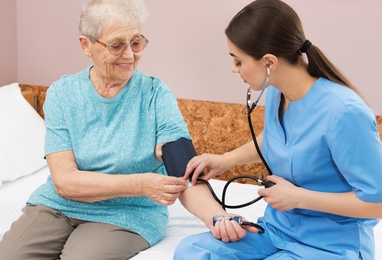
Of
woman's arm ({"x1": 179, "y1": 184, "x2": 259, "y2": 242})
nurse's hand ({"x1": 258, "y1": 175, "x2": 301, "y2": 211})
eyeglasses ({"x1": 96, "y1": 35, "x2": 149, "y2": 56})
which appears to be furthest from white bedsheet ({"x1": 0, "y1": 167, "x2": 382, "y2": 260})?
eyeglasses ({"x1": 96, "y1": 35, "x2": 149, "y2": 56})

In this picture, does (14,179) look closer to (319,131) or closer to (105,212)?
(105,212)

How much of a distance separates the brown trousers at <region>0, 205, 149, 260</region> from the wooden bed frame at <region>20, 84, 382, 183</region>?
3.88 feet

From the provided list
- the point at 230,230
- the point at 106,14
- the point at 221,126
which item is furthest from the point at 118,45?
the point at 221,126

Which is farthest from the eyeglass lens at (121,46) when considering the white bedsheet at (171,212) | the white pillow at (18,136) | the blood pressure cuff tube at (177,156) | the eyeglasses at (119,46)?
the white pillow at (18,136)

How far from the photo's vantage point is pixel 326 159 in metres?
1.62

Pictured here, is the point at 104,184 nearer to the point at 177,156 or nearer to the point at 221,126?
the point at 177,156

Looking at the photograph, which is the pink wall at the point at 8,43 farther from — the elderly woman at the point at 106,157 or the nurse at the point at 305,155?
the nurse at the point at 305,155

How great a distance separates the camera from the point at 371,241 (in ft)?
5.64

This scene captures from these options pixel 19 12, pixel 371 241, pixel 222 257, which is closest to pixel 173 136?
pixel 222 257

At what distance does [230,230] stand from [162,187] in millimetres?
289

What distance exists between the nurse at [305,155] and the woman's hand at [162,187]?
191mm

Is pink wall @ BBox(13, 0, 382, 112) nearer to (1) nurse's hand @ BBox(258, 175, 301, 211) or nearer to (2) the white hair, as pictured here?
(2) the white hair

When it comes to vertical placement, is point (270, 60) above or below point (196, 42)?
above

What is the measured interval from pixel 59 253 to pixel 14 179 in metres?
0.83
